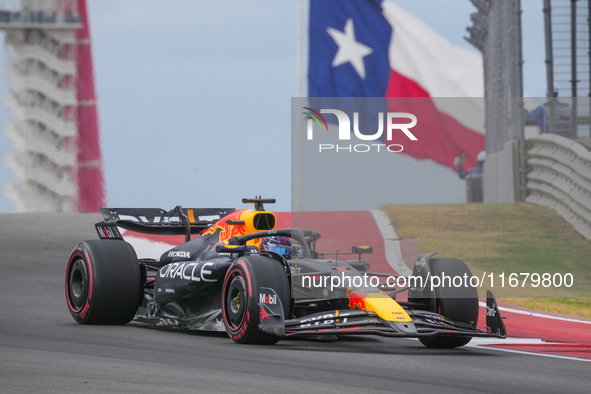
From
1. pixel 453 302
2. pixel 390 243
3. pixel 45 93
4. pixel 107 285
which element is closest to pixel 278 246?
pixel 390 243

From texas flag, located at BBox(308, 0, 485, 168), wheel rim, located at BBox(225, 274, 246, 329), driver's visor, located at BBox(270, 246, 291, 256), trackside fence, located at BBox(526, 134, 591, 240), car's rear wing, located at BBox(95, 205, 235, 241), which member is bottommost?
wheel rim, located at BBox(225, 274, 246, 329)

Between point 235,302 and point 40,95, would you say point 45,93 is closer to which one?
point 40,95

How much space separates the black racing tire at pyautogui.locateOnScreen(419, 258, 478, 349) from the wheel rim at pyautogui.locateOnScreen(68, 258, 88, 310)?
3.36 m

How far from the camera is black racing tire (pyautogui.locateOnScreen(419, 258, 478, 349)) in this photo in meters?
8.48

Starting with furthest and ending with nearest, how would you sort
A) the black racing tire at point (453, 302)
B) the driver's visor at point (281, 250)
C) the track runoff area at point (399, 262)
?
the driver's visor at point (281, 250), the track runoff area at point (399, 262), the black racing tire at point (453, 302)

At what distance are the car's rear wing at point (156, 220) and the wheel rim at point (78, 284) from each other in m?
0.59

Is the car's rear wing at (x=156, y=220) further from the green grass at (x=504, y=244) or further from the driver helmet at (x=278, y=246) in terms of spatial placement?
the green grass at (x=504, y=244)

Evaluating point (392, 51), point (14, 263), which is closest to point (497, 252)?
point (392, 51)

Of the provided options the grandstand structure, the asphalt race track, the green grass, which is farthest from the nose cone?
the grandstand structure

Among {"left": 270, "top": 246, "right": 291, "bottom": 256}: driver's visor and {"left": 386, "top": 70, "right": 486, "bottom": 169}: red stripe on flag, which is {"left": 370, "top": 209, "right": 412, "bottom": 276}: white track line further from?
{"left": 270, "top": 246, "right": 291, "bottom": 256}: driver's visor

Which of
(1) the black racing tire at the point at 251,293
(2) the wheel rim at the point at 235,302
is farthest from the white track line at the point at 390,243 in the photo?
(2) the wheel rim at the point at 235,302

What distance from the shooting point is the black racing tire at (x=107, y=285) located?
9602 millimetres

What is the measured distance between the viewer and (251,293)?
7930 millimetres

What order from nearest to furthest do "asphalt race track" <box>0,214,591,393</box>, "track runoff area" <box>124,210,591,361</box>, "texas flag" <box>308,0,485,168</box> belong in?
"asphalt race track" <box>0,214,591,393</box> < "track runoff area" <box>124,210,591,361</box> < "texas flag" <box>308,0,485,168</box>
